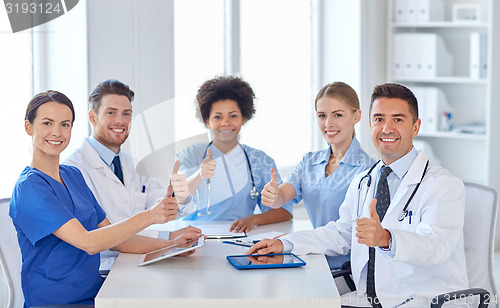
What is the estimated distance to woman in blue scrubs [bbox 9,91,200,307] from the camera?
1865 mm

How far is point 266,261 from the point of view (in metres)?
1.96

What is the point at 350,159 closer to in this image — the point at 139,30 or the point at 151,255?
the point at 151,255

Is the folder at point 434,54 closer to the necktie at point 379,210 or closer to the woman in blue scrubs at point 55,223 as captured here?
the necktie at point 379,210

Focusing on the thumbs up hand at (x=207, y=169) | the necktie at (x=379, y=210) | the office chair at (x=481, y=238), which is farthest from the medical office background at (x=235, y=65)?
the office chair at (x=481, y=238)

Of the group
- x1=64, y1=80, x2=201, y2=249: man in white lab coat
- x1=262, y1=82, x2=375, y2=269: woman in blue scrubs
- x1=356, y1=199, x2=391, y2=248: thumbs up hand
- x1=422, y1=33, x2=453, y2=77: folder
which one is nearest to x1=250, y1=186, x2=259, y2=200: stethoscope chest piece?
x1=262, y1=82, x2=375, y2=269: woman in blue scrubs

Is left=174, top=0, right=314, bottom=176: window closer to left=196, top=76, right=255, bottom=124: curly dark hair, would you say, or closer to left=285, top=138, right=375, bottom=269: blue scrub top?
left=196, top=76, right=255, bottom=124: curly dark hair

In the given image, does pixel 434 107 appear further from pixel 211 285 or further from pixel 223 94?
pixel 211 285

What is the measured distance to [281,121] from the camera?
4.83 m

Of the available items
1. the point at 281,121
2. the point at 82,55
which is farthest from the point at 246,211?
the point at 281,121

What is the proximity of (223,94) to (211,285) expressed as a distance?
Result: 141 centimetres

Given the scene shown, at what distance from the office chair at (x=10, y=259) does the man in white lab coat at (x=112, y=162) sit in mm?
414

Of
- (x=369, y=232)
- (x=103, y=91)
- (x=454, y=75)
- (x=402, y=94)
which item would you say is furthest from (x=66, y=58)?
(x=454, y=75)

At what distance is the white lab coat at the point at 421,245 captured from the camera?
6.17 ft

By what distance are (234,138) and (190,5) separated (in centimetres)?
133
